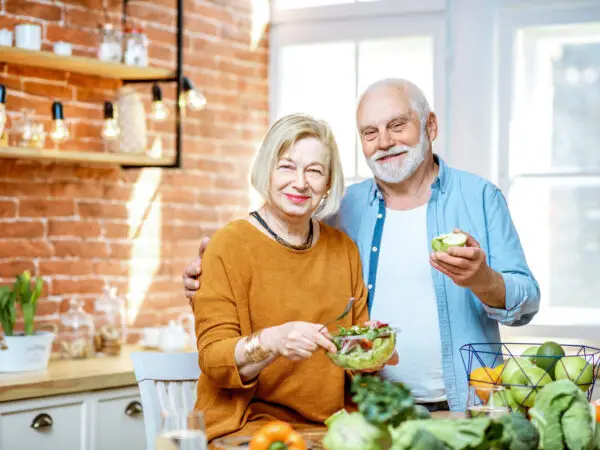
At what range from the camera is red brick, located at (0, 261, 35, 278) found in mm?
3574

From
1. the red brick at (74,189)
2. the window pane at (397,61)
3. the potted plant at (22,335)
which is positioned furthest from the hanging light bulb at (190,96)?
the potted plant at (22,335)

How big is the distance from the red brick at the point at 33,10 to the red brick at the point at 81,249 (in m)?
0.87

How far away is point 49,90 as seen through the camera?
12.3ft

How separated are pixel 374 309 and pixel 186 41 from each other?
2.16 m

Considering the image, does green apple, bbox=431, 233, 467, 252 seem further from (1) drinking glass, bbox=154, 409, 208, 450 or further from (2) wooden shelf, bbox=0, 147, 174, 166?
(2) wooden shelf, bbox=0, 147, 174, 166

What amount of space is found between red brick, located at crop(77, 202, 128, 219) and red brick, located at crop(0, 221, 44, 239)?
21 cm

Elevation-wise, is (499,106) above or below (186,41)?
below

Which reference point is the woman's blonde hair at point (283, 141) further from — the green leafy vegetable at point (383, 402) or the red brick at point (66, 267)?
the red brick at point (66, 267)

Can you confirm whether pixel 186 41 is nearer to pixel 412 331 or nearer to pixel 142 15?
pixel 142 15

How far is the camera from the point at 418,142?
2693 mm

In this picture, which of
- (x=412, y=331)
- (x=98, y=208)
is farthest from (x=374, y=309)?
(x=98, y=208)

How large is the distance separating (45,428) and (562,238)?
2294 millimetres

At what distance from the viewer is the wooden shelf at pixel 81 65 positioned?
3.47m

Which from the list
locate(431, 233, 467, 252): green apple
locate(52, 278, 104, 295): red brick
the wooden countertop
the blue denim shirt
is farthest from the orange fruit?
locate(52, 278, 104, 295): red brick
